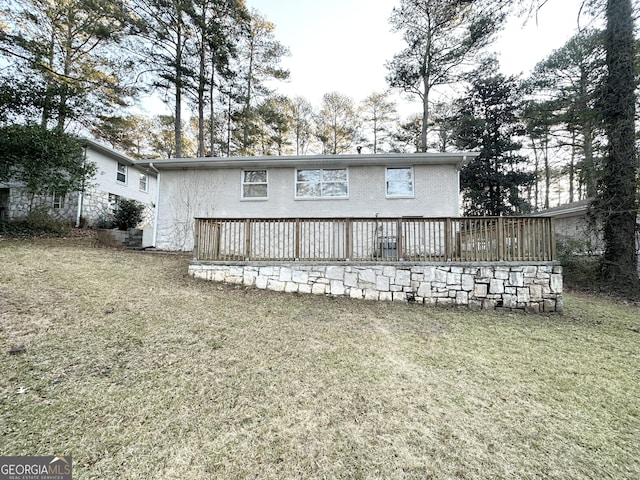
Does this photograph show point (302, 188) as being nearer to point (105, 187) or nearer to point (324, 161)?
point (324, 161)

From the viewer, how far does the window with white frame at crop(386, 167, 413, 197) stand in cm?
909

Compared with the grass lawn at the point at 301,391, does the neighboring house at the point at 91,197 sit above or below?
above

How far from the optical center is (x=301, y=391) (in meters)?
2.49

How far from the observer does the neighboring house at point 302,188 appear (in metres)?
8.92

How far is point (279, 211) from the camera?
30.7ft

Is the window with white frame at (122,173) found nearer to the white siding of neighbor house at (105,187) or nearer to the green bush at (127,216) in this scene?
the white siding of neighbor house at (105,187)

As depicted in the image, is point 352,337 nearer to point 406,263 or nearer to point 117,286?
point 406,263

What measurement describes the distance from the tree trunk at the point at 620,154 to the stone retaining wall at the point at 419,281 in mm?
4448

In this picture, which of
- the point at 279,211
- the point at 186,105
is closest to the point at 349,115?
the point at 186,105

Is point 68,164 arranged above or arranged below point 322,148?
below

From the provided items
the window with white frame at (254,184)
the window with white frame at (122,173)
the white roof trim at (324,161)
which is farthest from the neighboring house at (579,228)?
the window with white frame at (122,173)

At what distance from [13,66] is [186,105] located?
5773 millimetres

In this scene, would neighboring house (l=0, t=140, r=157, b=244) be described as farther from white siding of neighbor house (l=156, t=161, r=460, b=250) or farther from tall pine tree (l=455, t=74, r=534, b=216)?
tall pine tree (l=455, t=74, r=534, b=216)

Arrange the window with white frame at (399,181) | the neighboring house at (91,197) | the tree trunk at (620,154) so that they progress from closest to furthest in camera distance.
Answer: the tree trunk at (620,154)
the window with white frame at (399,181)
the neighboring house at (91,197)
